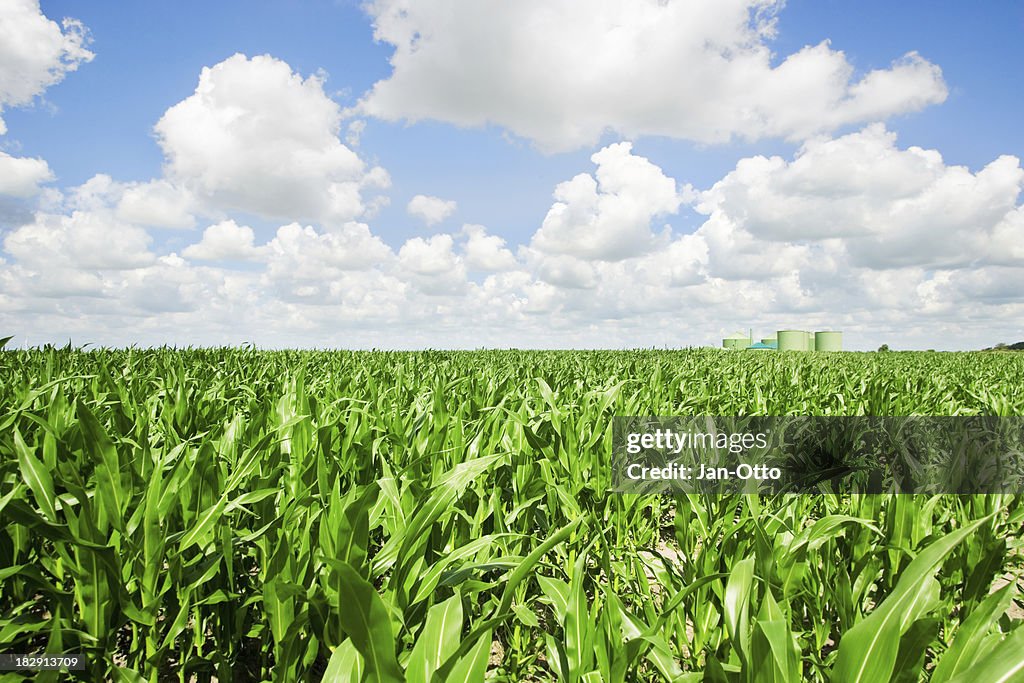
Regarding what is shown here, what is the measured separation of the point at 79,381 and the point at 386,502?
3429 millimetres

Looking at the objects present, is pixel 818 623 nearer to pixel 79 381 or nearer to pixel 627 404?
pixel 627 404

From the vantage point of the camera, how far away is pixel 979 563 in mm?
2146

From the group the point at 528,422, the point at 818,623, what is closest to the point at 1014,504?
the point at 818,623

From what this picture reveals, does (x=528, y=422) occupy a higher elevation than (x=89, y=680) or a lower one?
higher

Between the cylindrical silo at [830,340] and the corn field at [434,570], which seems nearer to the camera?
the corn field at [434,570]
